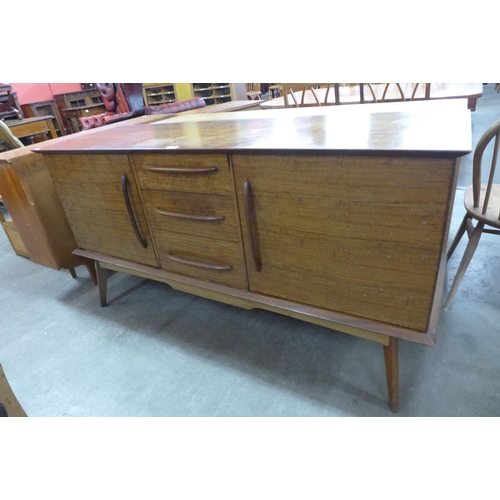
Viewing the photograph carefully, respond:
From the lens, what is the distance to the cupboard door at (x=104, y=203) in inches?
44.9

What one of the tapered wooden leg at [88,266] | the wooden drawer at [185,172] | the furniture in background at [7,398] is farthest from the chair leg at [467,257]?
the tapered wooden leg at [88,266]

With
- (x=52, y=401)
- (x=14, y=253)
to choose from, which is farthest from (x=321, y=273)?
(x=14, y=253)

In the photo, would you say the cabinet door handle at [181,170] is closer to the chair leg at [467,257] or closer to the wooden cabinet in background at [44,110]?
the chair leg at [467,257]

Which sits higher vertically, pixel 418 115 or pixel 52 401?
pixel 418 115

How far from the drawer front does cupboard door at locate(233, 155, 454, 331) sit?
0.05 metres

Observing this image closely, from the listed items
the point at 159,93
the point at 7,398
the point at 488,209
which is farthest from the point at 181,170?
the point at 159,93

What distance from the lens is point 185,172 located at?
97 cm

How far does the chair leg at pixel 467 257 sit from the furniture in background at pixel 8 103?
4600 mm

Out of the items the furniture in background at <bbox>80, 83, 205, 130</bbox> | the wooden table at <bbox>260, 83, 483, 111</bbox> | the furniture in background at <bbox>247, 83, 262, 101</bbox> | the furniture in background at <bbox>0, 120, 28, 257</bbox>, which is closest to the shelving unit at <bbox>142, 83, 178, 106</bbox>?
the furniture in background at <bbox>247, 83, 262, 101</bbox>

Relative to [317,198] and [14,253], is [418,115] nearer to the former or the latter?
[317,198]

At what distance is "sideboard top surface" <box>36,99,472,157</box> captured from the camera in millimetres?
716

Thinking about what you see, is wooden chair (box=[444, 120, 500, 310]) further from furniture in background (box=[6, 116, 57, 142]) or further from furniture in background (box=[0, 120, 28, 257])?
furniture in background (box=[6, 116, 57, 142])

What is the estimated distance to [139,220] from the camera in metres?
1.19

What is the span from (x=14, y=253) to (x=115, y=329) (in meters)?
1.28
